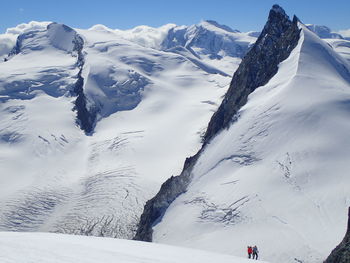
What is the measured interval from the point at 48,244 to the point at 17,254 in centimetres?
431

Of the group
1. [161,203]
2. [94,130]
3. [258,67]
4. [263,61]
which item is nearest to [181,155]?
[258,67]

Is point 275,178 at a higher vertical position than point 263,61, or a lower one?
lower

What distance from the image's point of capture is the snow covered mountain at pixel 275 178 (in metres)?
48.2

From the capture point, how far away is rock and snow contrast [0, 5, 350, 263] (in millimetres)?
48894

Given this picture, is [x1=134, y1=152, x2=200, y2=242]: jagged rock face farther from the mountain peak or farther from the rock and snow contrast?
the mountain peak

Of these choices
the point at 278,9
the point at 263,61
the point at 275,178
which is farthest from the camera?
the point at 278,9

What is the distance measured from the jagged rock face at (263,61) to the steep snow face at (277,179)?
9.62 m

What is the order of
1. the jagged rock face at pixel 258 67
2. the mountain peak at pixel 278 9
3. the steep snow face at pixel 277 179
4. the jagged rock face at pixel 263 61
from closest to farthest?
the steep snow face at pixel 277 179 → the jagged rock face at pixel 258 67 → the jagged rock face at pixel 263 61 → the mountain peak at pixel 278 9

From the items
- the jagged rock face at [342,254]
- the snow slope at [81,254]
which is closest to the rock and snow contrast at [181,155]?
the snow slope at [81,254]

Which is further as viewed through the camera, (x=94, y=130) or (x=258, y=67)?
(x=94, y=130)

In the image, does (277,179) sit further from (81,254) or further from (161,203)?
(81,254)

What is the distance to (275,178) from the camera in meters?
58.1

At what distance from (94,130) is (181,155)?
3795 centimetres

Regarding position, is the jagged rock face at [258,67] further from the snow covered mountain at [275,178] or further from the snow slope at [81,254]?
Result: the snow slope at [81,254]
